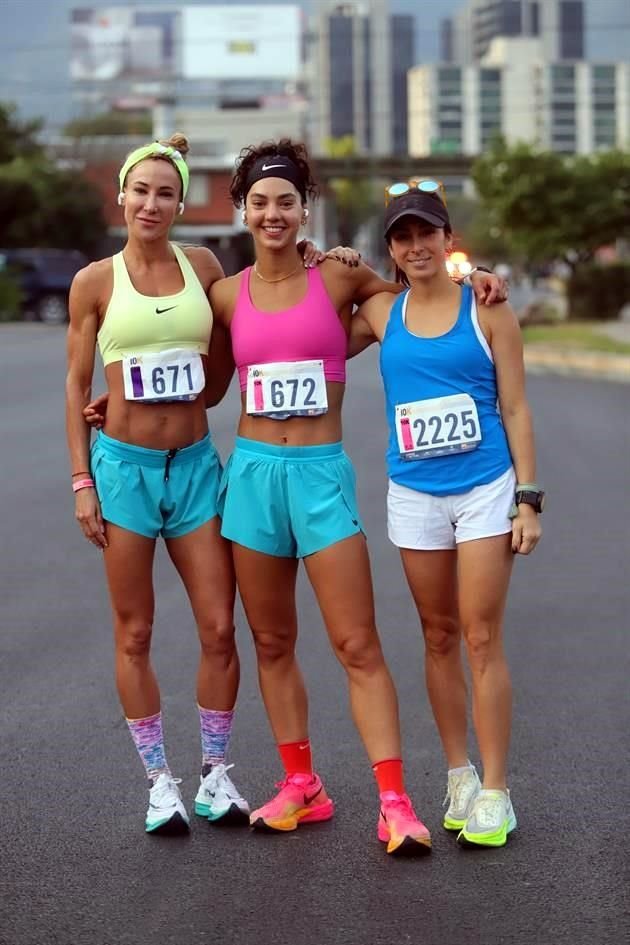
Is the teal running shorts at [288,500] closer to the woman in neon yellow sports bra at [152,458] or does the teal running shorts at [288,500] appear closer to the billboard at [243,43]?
the woman in neon yellow sports bra at [152,458]

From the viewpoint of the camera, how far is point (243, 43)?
4156 inches

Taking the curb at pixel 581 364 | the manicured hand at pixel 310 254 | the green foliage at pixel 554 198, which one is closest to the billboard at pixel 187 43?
the green foliage at pixel 554 198

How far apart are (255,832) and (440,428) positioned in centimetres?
139

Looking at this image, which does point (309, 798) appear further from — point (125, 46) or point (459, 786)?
point (125, 46)

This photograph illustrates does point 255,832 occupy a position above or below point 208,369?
below

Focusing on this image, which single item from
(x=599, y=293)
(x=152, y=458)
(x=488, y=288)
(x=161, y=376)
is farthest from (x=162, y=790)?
(x=599, y=293)

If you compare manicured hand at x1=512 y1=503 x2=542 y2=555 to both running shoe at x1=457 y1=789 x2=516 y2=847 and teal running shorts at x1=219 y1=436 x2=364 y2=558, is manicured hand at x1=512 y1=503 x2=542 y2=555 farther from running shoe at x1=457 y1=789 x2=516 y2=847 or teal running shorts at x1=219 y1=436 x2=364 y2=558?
running shoe at x1=457 y1=789 x2=516 y2=847

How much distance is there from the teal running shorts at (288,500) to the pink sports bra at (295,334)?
9.6 inches

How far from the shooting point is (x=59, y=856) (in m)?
4.87

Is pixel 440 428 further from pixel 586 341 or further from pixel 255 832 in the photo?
pixel 586 341

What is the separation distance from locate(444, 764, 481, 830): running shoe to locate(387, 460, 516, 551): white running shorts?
2.39 feet

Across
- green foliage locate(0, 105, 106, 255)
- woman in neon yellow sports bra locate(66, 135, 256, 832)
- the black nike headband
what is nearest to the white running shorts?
woman in neon yellow sports bra locate(66, 135, 256, 832)

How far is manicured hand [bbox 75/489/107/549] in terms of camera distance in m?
5.20

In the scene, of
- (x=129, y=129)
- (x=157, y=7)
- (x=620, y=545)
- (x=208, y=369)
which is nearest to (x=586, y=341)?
(x=620, y=545)
